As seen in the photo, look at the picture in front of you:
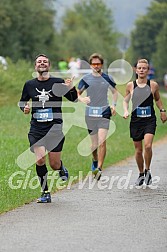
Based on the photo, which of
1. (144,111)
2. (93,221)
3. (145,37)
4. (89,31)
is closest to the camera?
(93,221)

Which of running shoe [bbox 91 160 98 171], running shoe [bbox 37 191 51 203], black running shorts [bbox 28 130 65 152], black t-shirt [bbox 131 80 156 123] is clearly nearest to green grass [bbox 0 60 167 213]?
running shoe [bbox 37 191 51 203]

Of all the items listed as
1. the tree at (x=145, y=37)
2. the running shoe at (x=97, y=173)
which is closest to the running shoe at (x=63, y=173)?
the running shoe at (x=97, y=173)

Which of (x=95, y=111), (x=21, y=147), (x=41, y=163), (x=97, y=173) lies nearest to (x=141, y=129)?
(x=97, y=173)

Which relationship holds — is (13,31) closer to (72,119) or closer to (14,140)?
(72,119)

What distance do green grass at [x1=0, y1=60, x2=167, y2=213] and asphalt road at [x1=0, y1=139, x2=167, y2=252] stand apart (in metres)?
0.55

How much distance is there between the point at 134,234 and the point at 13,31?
199 feet

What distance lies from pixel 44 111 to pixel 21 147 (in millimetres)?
7276

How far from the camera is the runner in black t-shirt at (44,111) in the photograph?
1194 centimetres

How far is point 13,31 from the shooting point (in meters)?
68.9

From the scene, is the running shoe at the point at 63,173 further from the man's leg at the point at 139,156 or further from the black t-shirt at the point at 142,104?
the black t-shirt at the point at 142,104

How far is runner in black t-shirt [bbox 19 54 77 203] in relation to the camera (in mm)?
11938

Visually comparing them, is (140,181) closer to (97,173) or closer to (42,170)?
(97,173)

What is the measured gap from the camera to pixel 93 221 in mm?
10266

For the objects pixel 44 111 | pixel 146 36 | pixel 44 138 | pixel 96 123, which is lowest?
pixel 96 123
